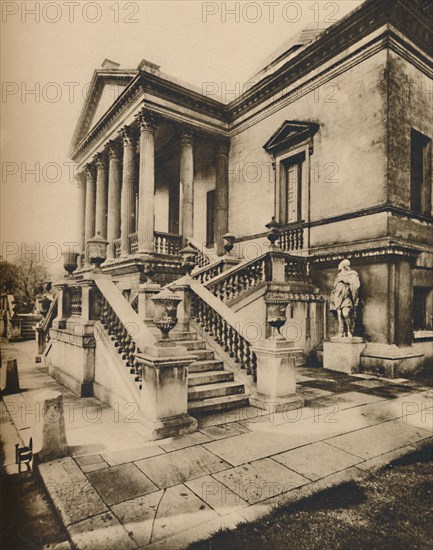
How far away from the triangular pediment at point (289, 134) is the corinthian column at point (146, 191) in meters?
4.47

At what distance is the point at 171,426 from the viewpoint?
5027 millimetres

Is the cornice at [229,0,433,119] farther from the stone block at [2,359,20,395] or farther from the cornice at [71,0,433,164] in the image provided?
the stone block at [2,359,20,395]

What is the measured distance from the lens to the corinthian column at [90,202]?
1997 cm

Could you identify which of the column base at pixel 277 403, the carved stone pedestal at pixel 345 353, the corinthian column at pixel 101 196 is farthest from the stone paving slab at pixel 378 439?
the corinthian column at pixel 101 196

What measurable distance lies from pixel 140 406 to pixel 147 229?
29.8 ft

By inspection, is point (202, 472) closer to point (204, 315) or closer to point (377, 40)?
point (204, 315)

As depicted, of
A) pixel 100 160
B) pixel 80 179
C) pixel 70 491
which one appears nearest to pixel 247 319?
pixel 70 491

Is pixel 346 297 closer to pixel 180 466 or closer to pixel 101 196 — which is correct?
pixel 180 466

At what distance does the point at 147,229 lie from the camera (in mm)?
13680

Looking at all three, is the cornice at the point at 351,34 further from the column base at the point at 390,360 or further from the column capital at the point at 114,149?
the column base at the point at 390,360

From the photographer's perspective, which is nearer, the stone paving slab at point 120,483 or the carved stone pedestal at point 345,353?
the stone paving slab at point 120,483

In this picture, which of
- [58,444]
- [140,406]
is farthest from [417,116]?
[58,444]

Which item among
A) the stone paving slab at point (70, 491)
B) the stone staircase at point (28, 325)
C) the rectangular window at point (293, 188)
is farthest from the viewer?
the stone staircase at point (28, 325)

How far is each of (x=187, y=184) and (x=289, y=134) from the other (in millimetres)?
4337
